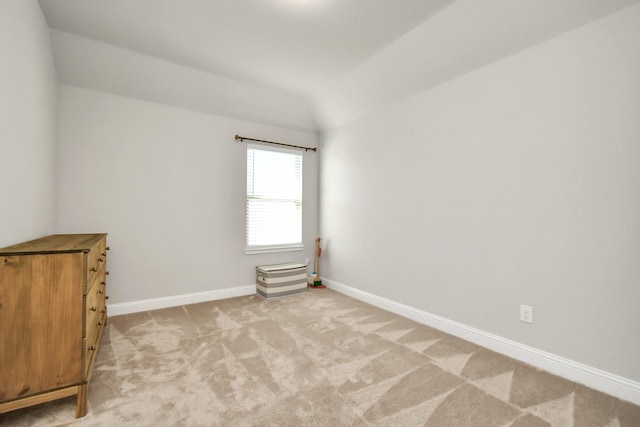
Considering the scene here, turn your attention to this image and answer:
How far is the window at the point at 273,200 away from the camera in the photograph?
4082 mm

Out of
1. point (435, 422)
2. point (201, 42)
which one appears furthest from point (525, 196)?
point (201, 42)

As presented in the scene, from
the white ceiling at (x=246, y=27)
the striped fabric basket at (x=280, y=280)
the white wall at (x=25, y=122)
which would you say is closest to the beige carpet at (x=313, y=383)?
the striped fabric basket at (x=280, y=280)

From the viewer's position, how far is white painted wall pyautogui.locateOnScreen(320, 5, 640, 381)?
1.83 meters

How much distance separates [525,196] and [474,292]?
914 millimetres

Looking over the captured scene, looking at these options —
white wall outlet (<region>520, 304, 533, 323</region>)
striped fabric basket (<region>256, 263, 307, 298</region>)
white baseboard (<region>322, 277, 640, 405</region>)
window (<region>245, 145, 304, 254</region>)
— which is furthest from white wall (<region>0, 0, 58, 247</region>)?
white wall outlet (<region>520, 304, 533, 323</region>)

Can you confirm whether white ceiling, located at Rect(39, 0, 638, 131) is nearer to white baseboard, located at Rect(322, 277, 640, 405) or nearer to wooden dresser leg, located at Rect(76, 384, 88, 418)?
white baseboard, located at Rect(322, 277, 640, 405)

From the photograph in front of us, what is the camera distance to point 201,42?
276 cm

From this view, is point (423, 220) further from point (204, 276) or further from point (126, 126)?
point (126, 126)

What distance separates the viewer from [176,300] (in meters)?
3.52

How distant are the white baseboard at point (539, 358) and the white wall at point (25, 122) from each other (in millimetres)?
3259

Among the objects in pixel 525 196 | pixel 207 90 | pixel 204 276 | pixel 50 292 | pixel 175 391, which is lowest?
pixel 175 391

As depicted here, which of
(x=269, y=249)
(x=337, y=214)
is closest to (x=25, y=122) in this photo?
(x=269, y=249)

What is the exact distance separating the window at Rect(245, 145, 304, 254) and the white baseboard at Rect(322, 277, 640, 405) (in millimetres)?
1889

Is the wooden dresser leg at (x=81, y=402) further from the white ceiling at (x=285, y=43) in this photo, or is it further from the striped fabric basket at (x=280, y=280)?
the white ceiling at (x=285, y=43)
